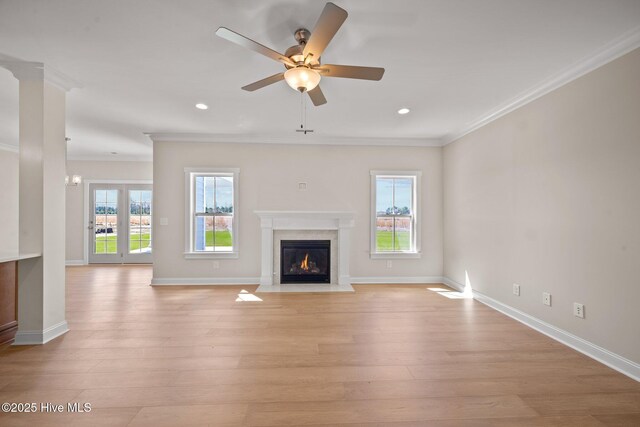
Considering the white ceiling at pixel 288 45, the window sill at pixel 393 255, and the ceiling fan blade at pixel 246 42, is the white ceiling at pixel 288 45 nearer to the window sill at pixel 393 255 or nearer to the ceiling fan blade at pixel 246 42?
the ceiling fan blade at pixel 246 42

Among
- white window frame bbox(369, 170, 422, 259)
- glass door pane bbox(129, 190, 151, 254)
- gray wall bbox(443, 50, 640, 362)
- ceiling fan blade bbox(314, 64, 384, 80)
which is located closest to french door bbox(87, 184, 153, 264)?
glass door pane bbox(129, 190, 151, 254)

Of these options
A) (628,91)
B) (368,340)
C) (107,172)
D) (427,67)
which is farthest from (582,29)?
(107,172)

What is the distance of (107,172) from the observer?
702cm

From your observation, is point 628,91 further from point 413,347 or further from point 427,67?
point 413,347

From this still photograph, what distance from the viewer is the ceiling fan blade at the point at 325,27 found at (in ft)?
5.06

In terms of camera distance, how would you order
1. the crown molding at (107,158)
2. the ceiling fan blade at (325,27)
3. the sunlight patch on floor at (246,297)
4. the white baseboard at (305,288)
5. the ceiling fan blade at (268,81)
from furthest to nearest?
the crown molding at (107,158)
the white baseboard at (305,288)
the sunlight patch on floor at (246,297)
the ceiling fan blade at (268,81)
the ceiling fan blade at (325,27)

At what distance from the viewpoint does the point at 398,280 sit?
5.26 m

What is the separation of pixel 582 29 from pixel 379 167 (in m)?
3.28

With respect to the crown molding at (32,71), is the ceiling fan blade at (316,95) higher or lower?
lower

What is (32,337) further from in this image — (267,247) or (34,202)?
(267,247)

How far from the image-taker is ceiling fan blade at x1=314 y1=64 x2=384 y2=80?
6.60ft

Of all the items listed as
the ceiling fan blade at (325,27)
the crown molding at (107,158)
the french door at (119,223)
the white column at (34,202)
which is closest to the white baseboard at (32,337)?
the white column at (34,202)

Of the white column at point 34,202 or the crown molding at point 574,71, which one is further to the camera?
the white column at point 34,202

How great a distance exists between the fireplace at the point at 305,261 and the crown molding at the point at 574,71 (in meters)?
3.18
